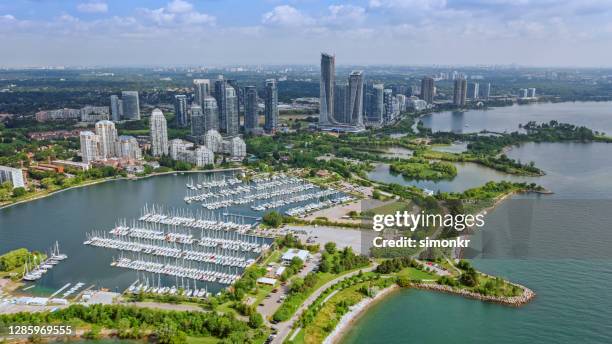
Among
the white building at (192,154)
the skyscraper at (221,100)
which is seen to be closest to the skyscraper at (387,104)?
the skyscraper at (221,100)

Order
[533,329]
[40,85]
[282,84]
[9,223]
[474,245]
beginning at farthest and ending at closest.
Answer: [282,84] < [40,85] < [9,223] < [474,245] < [533,329]

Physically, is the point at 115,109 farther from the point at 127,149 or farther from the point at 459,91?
the point at 459,91

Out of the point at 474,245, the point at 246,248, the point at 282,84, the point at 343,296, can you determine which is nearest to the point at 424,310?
the point at 343,296

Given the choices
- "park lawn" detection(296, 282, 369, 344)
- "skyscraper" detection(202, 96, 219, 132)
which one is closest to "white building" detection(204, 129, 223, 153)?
"skyscraper" detection(202, 96, 219, 132)

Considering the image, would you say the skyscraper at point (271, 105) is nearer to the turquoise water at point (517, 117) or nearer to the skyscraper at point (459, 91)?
the turquoise water at point (517, 117)

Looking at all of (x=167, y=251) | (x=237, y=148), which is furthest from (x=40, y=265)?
(x=237, y=148)

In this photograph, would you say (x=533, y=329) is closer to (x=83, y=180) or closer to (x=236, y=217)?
(x=236, y=217)

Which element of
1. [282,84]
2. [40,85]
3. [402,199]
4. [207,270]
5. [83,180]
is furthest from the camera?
[282,84]

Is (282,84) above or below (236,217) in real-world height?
above
